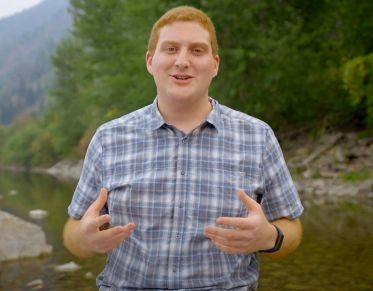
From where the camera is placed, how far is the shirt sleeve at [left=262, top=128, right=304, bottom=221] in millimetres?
2816

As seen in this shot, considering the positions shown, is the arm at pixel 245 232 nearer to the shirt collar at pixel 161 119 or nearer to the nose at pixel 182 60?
the shirt collar at pixel 161 119

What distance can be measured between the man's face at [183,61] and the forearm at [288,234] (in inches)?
27.4

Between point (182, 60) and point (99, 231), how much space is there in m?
0.84

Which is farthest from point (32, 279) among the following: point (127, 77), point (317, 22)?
point (127, 77)

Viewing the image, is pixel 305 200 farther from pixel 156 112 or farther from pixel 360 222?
pixel 156 112

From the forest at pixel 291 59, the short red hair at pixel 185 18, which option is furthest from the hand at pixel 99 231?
the forest at pixel 291 59

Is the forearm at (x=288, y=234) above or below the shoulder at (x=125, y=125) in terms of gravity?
below

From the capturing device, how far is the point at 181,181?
9.01 ft

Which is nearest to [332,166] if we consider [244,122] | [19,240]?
[19,240]

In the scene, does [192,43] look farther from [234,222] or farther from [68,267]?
[68,267]

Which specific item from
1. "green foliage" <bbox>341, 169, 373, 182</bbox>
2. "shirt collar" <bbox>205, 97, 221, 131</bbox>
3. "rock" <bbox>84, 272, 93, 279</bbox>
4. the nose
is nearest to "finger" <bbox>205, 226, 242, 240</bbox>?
"shirt collar" <bbox>205, 97, 221, 131</bbox>

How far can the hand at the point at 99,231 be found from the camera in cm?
251

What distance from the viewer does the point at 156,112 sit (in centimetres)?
286

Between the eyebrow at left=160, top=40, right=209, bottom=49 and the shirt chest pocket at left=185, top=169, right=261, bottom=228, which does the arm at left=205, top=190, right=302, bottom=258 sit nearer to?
the shirt chest pocket at left=185, top=169, right=261, bottom=228
